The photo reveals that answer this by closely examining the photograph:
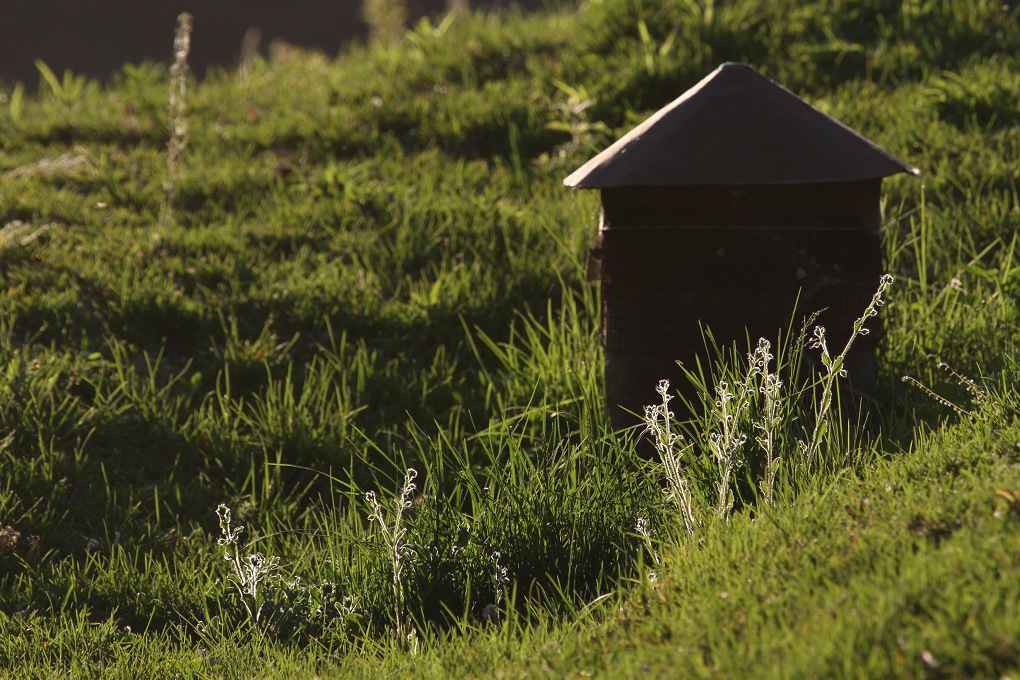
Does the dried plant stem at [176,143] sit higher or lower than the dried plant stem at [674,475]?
higher

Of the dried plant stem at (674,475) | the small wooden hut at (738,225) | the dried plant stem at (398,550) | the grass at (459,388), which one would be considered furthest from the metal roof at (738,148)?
the dried plant stem at (398,550)

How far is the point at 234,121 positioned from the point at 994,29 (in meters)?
4.52

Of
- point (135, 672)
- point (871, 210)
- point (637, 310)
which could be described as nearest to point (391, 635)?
point (135, 672)

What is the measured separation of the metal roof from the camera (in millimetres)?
3039

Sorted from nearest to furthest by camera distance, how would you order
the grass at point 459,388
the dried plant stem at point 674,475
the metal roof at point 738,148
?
the grass at point 459,388 → the dried plant stem at point 674,475 → the metal roof at point 738,148

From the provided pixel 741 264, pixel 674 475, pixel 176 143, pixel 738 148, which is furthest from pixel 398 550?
pixel 176 143

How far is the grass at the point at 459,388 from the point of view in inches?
84.0

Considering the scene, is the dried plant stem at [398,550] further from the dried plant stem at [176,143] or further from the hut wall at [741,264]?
the dried plant stem at [176,143]

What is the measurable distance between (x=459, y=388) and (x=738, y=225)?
1.39m

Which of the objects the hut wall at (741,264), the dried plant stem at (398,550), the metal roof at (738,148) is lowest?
the dried plant stem at (398,550)

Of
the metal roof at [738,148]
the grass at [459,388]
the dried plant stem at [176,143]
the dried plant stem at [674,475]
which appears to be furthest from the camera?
the dried plant stem at [176,143]

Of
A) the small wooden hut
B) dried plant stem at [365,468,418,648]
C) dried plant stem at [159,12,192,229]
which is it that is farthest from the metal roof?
dried plant stem at [159,12,192,229]

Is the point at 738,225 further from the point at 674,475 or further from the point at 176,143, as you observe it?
the point at 176,143

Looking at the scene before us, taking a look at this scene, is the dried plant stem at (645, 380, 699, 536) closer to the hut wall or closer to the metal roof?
the hut wall
